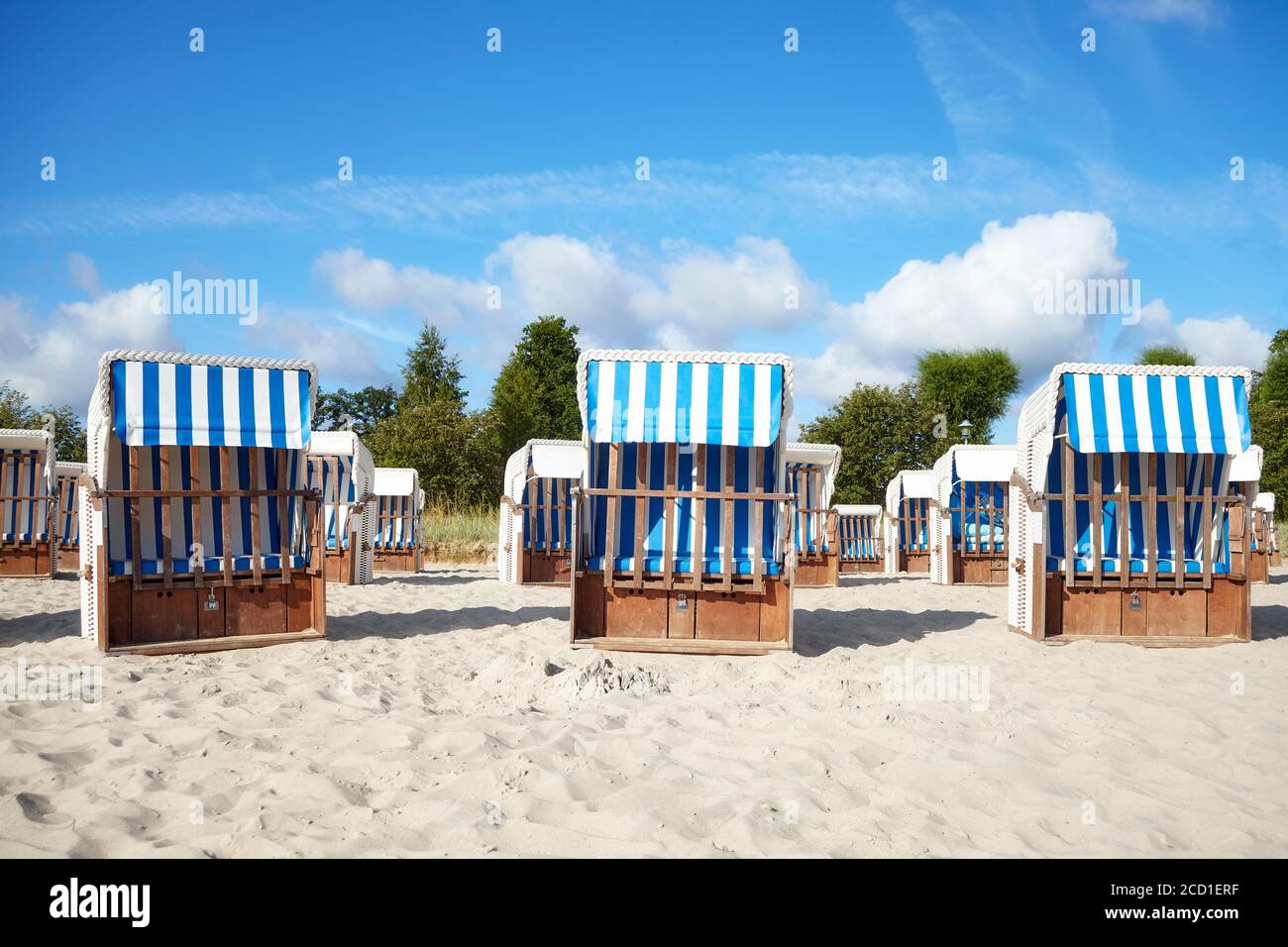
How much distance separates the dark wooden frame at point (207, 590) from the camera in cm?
680

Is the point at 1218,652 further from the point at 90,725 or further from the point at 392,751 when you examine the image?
the point at 90,725

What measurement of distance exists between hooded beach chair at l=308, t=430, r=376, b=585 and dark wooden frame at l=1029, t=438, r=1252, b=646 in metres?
9.91

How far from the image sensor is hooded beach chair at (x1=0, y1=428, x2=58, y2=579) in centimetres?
1377

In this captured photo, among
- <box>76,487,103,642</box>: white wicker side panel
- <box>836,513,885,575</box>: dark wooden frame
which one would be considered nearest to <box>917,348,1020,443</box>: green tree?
<box>836,513,885,575</box>: dark wooden frame

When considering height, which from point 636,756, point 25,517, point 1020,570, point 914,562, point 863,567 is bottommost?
point 863,567

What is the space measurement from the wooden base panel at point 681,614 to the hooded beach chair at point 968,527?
8.88 metres

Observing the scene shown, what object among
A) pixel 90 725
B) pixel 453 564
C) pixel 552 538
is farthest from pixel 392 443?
pixel 90 725

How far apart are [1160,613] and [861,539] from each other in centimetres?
1320

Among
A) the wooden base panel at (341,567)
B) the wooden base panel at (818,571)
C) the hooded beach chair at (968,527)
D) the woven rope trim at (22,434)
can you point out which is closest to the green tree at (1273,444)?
the hooded beach chair at (968,527)

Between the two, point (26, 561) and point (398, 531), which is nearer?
point (26, 561)

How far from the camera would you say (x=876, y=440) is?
3098 centimetres

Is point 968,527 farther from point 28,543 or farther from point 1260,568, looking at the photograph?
point 28,543

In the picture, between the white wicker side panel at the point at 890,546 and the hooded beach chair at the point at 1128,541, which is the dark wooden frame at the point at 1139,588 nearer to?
the hooded beach chair at the point at 1128,541

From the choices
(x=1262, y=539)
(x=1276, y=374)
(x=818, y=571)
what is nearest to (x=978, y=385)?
(x=1276, y=374)
